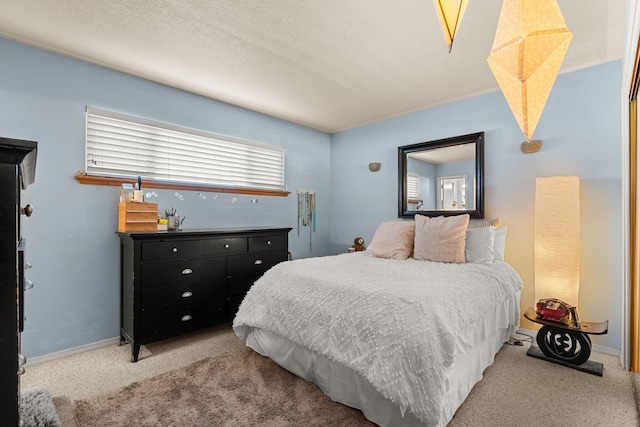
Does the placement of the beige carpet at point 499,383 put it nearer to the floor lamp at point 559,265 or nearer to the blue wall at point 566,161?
the floor lamp at point 559,265

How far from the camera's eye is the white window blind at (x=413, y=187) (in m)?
3.75

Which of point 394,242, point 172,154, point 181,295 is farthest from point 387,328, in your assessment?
point 172,154

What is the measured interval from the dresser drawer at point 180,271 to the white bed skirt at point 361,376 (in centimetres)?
73

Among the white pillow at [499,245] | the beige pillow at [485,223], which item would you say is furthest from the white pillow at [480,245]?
the beige pillow at [485,223]

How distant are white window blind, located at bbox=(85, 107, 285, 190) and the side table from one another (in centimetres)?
308

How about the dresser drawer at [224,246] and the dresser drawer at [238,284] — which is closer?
the dresser drawer at [224,246]

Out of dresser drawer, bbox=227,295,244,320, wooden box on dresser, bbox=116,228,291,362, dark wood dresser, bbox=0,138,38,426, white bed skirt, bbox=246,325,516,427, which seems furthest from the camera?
dresser drawer, bbox=227,295,244,320

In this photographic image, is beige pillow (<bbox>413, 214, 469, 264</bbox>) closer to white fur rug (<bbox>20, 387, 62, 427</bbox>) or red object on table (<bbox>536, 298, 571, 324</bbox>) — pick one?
red object on table (<bbox>536, 298, 571, 324</bbox>)

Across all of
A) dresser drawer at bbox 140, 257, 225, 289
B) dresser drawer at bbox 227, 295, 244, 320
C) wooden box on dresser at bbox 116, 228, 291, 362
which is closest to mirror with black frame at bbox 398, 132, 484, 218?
wooden box on dresser at bbox 116, 228, 291, 362

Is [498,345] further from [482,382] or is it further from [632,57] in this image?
[632,57]

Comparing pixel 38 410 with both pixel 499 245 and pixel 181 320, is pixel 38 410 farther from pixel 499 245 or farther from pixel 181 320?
pixel 499 245

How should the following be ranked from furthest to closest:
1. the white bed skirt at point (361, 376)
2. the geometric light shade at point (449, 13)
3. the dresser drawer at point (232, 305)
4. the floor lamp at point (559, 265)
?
the dresser drawer at point (232, 305) < the floor lamp at point (559, 265) < the white bed skirt at point (361, 376) < the geometric light shade at point (449, 13)

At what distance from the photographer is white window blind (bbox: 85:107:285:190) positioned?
2.66 metres

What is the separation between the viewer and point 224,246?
288 cm
